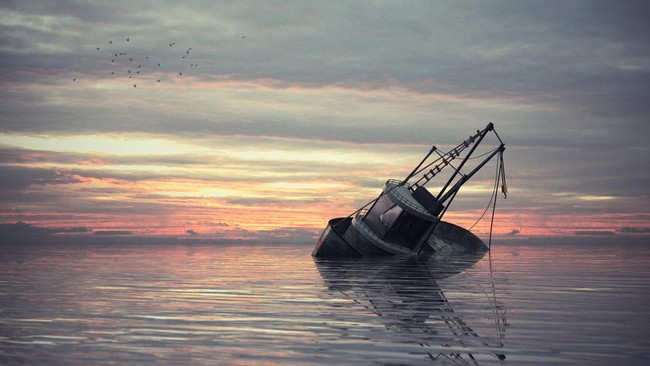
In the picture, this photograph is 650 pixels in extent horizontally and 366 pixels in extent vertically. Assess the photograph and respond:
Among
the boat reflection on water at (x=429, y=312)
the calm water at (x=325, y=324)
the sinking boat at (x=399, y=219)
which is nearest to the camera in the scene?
the calm water at (x=325, y=324)

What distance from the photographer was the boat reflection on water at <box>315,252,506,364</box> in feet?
45.9

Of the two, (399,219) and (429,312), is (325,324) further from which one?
(399,219)

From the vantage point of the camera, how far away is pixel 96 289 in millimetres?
28828

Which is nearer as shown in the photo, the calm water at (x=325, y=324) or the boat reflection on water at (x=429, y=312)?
the calm water at (x=325, y=324)

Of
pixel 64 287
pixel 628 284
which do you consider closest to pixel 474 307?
pixel 628 284

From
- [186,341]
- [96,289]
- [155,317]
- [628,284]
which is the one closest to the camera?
[186,341]

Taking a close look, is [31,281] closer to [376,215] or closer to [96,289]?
[96,289]

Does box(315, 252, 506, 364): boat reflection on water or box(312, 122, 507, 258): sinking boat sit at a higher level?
box(312, 122, 507, 258): sinking boat

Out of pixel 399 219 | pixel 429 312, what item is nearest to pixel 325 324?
pixel 429 312

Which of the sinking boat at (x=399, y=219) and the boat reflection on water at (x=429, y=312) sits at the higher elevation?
the sinking boat at (x=399, y=219)

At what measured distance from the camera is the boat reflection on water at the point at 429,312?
14.0m

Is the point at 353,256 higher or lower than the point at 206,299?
higher

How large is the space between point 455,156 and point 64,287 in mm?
37128

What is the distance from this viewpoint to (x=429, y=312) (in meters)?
20.1
